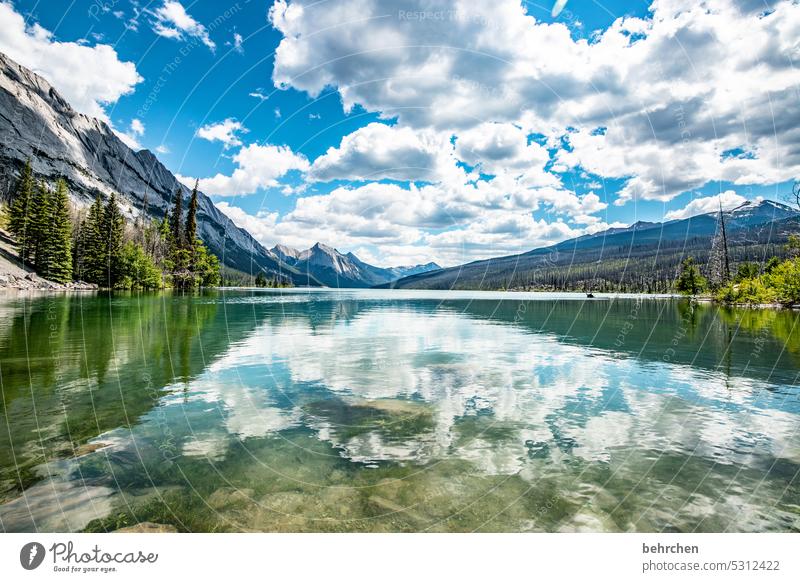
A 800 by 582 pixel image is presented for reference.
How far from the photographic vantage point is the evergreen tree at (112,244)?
373 ft

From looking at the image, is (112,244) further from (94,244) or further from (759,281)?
(759,281)

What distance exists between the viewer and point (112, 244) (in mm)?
113938

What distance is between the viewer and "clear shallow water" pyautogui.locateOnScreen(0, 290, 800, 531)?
26.2 ft

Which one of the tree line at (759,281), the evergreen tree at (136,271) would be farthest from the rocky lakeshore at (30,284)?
the tree line at (759,281)

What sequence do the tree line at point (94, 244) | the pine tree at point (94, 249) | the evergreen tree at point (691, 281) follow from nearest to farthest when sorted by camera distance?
1. the tree line at point (94, 244)
2. the pine tree at point (94, 249)
3. the evergreen tree at point (691, 281)

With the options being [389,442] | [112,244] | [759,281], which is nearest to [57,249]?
[112,244]

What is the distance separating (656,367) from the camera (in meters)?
24.0

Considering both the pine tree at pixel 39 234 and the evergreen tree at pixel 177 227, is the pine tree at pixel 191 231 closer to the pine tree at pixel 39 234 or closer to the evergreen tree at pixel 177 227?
the evergreen tree at pixel 177 227

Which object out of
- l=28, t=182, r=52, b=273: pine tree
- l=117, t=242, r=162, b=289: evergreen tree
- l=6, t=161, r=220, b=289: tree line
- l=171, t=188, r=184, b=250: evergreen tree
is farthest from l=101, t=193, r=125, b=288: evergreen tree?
l=171, t=188, r=184, b=250: evergreen tree
